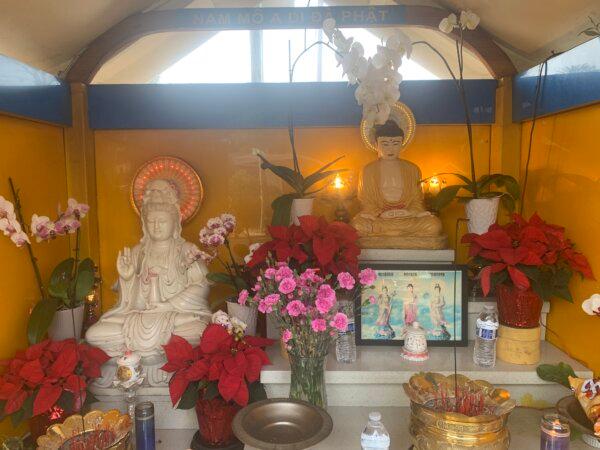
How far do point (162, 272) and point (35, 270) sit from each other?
61 centimetres

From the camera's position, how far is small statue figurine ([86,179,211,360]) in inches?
95.5

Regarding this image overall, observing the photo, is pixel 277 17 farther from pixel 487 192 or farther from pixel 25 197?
pixel 25 197

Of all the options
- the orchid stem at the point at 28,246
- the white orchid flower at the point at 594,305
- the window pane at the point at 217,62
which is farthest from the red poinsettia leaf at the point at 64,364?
the white orchid flower at the point at 594,305

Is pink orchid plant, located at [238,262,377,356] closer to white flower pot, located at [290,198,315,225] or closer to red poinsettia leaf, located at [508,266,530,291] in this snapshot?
red poinsettia leaf, located at [508,266,530,291]

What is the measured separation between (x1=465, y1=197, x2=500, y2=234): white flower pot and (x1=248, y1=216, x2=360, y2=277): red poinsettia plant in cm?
82

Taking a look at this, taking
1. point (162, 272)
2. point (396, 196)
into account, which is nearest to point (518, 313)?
point (396, 196)

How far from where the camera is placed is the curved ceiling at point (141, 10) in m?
2.23

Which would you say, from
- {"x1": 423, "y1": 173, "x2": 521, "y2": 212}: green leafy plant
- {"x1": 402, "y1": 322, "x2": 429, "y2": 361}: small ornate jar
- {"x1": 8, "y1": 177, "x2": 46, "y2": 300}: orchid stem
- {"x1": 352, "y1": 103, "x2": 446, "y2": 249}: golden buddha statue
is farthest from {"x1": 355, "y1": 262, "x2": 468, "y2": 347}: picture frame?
{"x1": 8, "y1": 177, "x2": 46, "y2": 300}: orchid stem

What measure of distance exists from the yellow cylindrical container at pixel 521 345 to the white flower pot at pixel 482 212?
0.65 m

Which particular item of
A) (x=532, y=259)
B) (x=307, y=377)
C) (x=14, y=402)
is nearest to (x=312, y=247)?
(x=307, y=377)

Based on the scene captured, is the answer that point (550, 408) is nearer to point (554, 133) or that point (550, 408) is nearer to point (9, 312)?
point (554, 133)

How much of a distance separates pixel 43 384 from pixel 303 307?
1.15 m

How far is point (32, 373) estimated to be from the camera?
2.03m

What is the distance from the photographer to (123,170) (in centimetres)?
321
